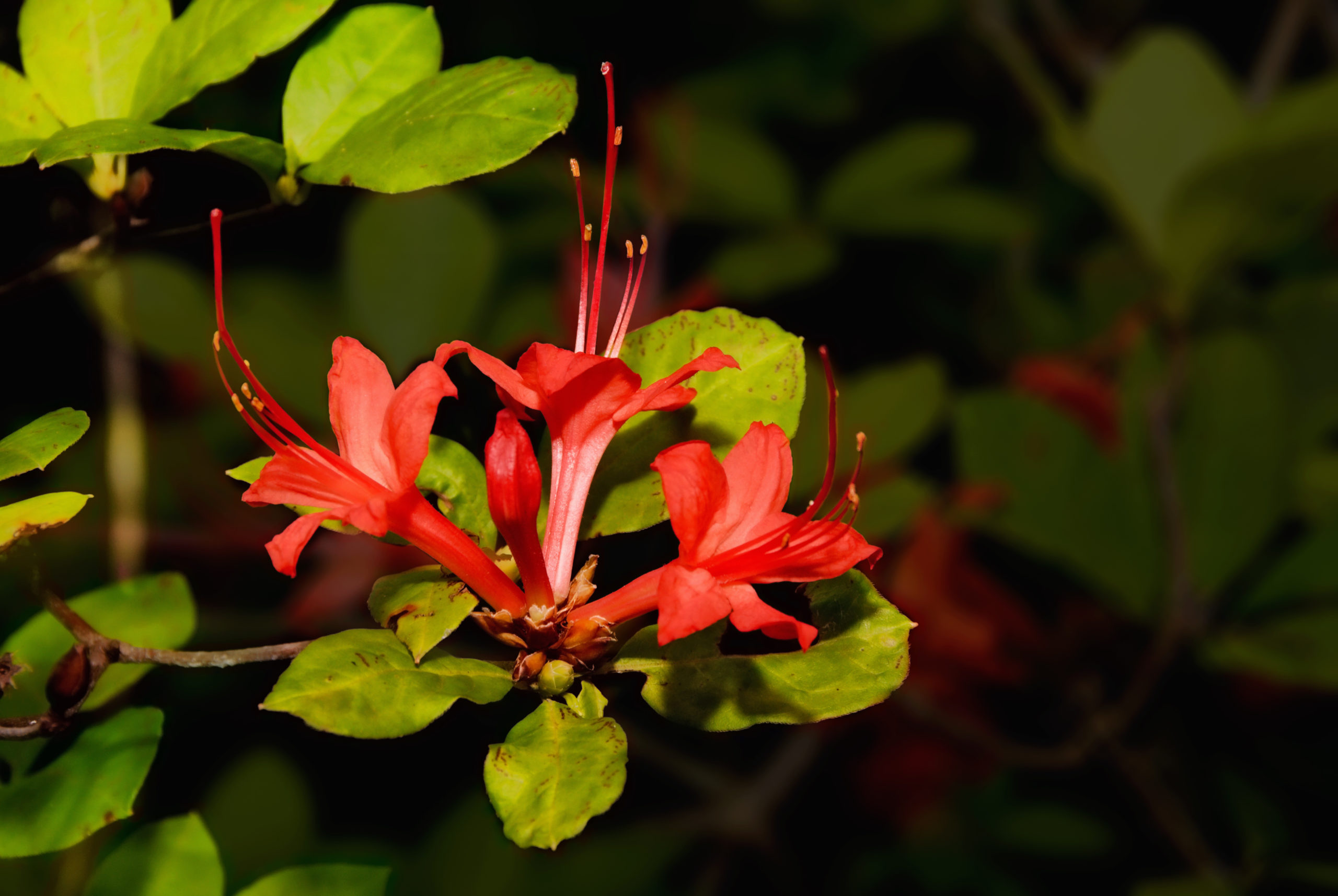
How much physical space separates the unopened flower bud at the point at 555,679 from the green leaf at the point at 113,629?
0.29 meters

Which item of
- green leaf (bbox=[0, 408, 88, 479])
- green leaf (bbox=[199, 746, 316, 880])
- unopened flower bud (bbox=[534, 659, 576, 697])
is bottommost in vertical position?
green leaf (bbox=[199, 746, 316, 880])

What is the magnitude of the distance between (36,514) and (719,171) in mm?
1684

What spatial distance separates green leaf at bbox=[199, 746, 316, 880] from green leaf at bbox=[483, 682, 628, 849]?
93cm

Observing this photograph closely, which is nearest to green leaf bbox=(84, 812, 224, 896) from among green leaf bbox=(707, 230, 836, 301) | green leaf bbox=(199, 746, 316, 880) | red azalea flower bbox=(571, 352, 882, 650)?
red azalea flower bbox=(571, 352, 882, 650)

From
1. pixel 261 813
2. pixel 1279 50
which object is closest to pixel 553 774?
pixel 261 813

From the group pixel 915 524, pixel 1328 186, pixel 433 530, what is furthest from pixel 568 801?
pixel 1328 186

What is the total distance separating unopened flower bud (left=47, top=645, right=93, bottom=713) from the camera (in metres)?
0.65

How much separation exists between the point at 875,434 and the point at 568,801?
108 centimetres

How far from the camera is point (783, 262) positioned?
6.67 feet

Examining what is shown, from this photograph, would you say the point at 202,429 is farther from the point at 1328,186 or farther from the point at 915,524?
the point at 1328,186

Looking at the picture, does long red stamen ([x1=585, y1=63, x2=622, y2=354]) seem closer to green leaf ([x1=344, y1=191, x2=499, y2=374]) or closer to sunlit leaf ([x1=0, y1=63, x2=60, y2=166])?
sunlit leaf ([x1=0, y1=63, x2=60, y2=166])

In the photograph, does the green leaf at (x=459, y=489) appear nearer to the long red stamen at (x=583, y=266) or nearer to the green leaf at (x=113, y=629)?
the long red stamen at (x=583, y=266)

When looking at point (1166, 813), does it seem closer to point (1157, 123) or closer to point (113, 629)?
point (1157, 123)

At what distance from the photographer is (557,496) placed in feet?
2.29
